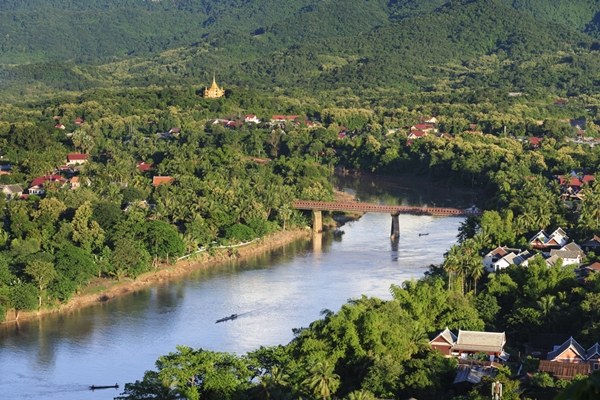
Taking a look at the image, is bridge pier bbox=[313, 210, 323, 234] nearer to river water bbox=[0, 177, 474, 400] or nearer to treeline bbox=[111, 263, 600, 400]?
river water bbox=[0, 177, 474, 400]

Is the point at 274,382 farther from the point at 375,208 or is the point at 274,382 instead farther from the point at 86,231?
the point at 375,208

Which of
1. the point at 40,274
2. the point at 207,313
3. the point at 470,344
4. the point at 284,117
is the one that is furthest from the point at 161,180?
the point at 284,117

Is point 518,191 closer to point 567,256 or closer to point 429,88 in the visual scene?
point 567,256

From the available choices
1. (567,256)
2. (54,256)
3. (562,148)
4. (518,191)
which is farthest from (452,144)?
(54,256)

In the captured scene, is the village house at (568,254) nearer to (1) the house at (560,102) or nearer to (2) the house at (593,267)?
(2) the house at (593,267)

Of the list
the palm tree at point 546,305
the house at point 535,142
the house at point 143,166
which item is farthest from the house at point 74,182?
the house at point 535,142
